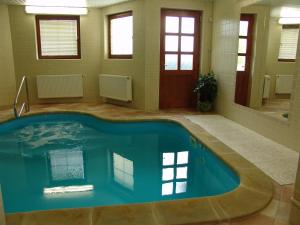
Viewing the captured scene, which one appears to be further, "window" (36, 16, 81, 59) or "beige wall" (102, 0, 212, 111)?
"window" (36, 16, 81, 59)

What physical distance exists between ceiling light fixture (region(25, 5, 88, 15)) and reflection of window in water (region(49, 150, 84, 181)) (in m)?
3.38

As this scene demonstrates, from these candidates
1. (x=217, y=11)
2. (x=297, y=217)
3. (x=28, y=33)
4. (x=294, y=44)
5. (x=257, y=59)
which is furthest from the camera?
(x=28, y=33)

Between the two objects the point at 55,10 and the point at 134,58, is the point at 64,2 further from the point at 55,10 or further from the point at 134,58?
the point at 134,58

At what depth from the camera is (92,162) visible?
341 centimetres

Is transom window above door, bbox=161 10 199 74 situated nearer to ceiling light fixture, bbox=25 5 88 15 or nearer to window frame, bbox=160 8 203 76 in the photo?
window frame, bbox=160 8 203 76

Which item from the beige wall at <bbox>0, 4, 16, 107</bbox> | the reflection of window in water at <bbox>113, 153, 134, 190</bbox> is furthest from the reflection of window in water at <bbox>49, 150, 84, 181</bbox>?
the beige wall at <bbox>0, 4, 16, 107</bbox>

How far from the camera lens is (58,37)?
588 cm

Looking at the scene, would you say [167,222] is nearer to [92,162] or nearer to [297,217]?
[297,217]

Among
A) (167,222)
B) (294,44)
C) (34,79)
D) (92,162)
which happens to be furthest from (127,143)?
(34,79)

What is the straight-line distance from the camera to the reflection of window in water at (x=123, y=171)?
2.85 m

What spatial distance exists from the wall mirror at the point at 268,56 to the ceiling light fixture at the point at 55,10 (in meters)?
3.46

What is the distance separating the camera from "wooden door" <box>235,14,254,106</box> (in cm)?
413

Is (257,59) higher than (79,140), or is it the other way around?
(257,59)

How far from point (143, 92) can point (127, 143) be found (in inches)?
62.2
